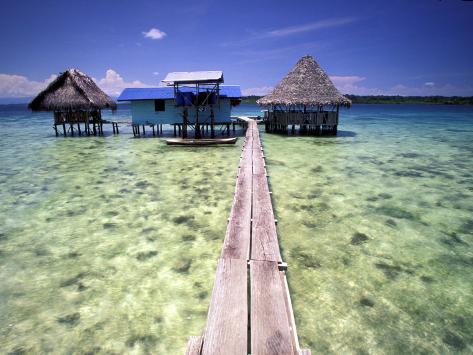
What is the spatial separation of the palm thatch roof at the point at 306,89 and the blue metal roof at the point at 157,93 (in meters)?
2.16

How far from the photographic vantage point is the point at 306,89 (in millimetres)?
20031

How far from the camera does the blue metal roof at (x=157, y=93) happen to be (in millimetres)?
19656

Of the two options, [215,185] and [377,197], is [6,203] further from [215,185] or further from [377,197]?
[377,197]

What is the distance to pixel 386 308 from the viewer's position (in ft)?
12.3

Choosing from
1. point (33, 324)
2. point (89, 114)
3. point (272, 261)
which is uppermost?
point (89, 114)

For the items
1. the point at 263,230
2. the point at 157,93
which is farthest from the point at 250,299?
the point at 157,93

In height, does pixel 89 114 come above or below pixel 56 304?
above

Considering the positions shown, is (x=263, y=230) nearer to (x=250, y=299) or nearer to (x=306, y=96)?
(x=250, y=299)

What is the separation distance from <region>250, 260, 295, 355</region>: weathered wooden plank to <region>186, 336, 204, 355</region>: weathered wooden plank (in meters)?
0.42

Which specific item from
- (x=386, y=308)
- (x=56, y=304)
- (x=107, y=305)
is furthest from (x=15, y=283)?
(x=386, y=308)

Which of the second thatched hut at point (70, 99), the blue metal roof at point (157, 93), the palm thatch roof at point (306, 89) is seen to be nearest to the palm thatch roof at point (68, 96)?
the second thatched hut at point (70, 99)

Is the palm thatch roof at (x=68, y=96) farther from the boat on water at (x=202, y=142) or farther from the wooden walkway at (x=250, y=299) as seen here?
the wooden walkway at (x=250, y=299)

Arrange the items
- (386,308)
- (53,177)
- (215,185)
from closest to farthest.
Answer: (386,308)
(215,185)
(53,177)

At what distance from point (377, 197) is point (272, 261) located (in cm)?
575
